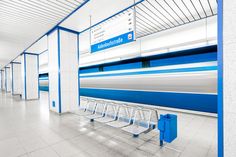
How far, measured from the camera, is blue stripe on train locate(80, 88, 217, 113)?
4.74m

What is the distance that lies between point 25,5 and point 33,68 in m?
7.29

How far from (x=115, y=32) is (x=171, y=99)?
4.13 m

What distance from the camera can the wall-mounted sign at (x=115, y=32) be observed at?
9.88ft

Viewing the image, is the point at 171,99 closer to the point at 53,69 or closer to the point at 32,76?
the point at 53,69

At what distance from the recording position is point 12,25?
5.04m

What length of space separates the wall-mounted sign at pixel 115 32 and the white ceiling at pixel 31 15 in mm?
1002

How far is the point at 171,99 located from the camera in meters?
5.79

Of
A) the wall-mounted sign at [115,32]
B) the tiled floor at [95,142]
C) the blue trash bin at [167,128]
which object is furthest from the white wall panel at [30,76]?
the blue trash bin at [167,128]

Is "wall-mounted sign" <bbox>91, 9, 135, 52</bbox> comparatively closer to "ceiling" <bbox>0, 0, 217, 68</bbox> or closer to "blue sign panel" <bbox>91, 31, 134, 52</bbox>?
"blue sign panel" <bbox>91, 31, 134, 52</bbox>

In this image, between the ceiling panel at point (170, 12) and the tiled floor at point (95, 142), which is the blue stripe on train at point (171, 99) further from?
the ceiling panel at point (170, 12)

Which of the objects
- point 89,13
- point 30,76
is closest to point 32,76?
point 30,76

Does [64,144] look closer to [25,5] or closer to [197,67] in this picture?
[25,5]

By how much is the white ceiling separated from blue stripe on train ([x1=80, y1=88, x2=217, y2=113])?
16.7 ft
